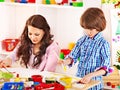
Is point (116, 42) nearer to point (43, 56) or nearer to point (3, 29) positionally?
point (43, 56)

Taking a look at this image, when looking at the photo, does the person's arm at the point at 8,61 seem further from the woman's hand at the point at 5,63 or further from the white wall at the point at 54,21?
the white wall at the point at 54,21

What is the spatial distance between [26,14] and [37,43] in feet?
3.10

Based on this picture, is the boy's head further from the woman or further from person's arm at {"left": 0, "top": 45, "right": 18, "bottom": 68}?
person's arm at {"left": 0, "top": 45, "right": 18, "bottom": 68}

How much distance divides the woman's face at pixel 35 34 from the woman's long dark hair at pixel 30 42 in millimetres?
23

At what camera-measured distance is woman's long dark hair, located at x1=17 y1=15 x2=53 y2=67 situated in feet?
7.31

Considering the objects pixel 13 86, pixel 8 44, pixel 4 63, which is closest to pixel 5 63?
pixel 4 63

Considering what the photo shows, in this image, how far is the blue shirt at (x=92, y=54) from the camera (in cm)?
204

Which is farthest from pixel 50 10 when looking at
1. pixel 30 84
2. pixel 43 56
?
pixel 30 84

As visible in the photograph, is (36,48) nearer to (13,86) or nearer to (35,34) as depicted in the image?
(35,34)

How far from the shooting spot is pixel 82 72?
213 cm

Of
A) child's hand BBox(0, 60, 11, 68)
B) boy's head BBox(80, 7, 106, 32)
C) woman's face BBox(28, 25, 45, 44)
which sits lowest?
child's hand BBox(0, 60, 11, 68)

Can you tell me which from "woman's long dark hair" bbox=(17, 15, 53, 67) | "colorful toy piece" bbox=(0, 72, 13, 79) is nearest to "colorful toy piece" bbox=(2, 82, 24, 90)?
"colorful toy piece" bbox=(0, 72, 13, 79)

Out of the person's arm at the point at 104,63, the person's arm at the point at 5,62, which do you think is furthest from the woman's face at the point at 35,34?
the person's arm at the point at 104,63

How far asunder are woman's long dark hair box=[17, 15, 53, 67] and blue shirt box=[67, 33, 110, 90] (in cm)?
24
